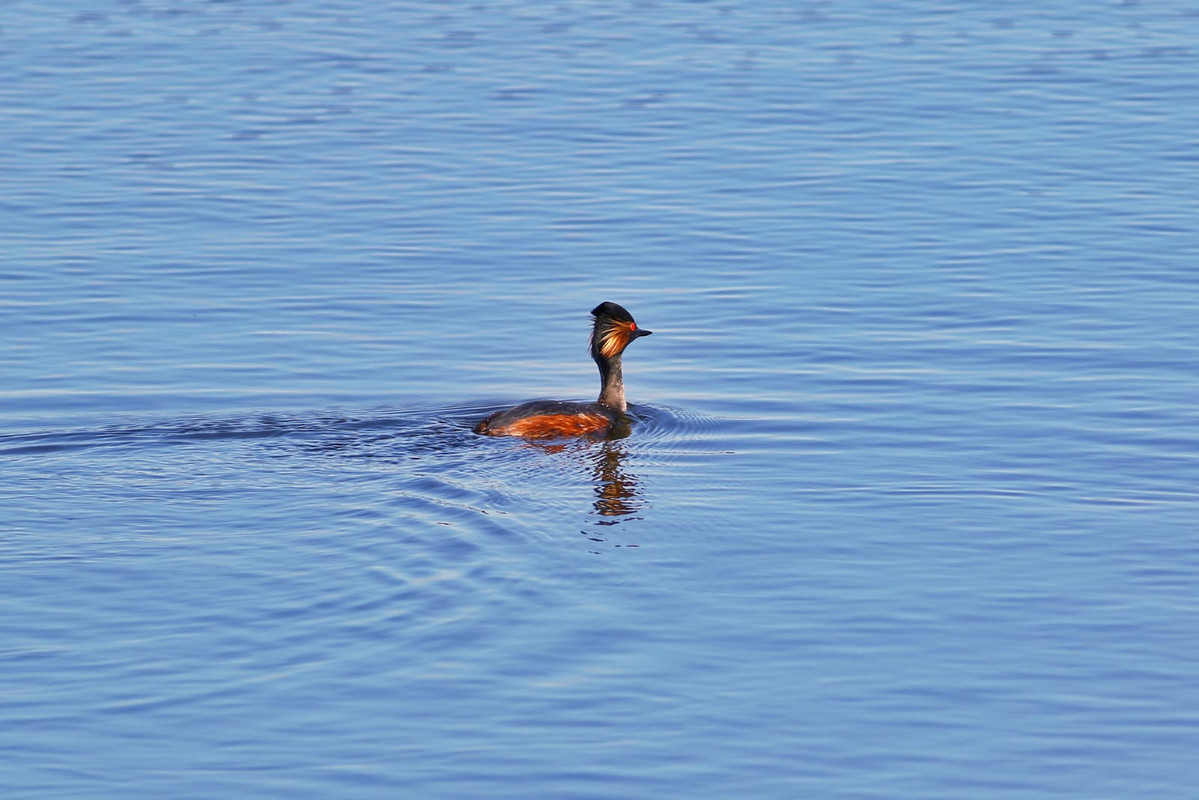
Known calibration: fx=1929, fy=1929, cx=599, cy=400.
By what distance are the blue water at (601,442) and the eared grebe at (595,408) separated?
0.70 feet

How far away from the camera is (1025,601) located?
10625mm

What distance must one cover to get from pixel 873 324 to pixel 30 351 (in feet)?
24.3

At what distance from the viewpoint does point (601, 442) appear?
14.5m

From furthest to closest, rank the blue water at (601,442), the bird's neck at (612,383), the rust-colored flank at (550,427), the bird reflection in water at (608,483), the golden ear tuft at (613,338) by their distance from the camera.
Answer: the golden ear tuft at (613,338)
the bird's neck at (612,383)
the rust-colored flank at (550,427)
the bird reflection in water at (608,483)
the blue water at (601,442)

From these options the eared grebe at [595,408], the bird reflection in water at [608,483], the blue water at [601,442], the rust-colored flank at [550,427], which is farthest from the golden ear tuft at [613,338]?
the bird reflection in water at [608,483]

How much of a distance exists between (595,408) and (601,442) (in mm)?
449

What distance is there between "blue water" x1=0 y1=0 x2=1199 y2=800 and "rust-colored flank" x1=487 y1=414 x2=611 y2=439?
14 cm

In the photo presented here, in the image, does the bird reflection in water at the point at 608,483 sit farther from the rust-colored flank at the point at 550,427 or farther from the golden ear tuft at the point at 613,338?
the golden ear tuft at the point at 613,338

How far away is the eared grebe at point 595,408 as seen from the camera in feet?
46.1

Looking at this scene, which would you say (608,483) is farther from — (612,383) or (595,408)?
(612,383)

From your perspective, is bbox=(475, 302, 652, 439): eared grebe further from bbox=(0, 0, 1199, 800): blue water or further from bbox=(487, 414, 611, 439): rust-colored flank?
bbox=(0, 0, 1199, 800): blue water

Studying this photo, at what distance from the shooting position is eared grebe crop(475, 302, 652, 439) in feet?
46.1

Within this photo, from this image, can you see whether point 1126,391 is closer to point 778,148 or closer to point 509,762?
point 509,762

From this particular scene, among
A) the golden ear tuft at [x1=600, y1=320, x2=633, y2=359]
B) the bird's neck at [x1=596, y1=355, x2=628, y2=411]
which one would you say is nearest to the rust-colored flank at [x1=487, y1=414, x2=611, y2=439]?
the bird's neck at [x1=596, y1=355, x2=628, y2=411]
